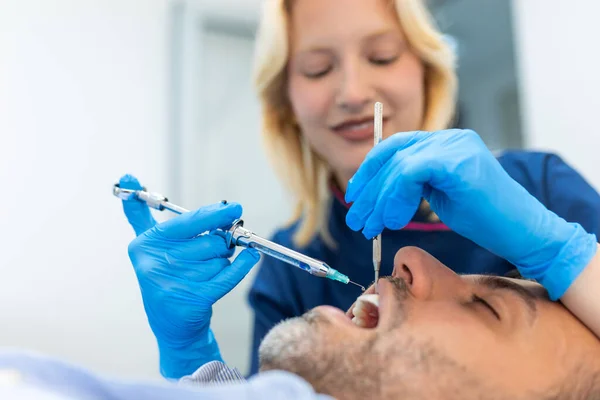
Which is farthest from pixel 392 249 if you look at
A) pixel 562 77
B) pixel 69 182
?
pixel 69 182

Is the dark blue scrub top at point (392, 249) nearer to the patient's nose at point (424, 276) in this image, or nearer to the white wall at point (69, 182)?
the patient's nose at point (424, 276)

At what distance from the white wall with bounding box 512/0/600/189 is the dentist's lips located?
69 centimetres

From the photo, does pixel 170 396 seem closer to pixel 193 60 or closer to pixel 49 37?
pixel 49 37

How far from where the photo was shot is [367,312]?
2.68ft

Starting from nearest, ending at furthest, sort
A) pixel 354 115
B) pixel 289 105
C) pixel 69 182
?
pixel 354 115 → pixel 289 105 → pixel 69 182

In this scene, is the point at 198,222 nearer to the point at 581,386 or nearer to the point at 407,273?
the point at 407,273

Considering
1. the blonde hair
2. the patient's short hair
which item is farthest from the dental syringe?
the blonde hair

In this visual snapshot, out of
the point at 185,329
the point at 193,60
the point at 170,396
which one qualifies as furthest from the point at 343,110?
the point at 193,60

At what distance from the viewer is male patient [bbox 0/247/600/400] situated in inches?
26.2

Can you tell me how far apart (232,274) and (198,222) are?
114 mm

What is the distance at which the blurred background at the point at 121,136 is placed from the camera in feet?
4.71

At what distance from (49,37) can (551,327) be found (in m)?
1.60

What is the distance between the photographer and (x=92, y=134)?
1.61m

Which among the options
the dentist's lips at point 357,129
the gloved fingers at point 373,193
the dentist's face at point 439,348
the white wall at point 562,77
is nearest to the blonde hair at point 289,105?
the dentist's lips at point 357,129
